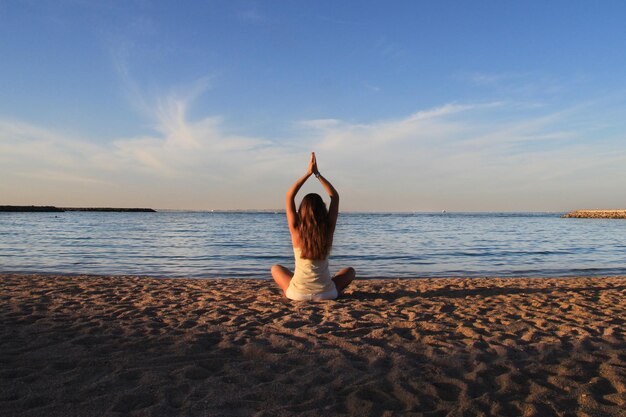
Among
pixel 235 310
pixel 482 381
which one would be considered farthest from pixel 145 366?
pixel 482 381

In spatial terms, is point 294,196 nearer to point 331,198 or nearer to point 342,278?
point 331,198

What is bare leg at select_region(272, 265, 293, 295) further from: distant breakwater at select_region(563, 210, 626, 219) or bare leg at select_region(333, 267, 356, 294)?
distant breakwater at select_region(563, 210, 626, 219)

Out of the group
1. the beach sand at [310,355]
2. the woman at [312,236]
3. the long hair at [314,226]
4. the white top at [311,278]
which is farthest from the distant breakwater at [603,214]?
the long hair at [314,226]

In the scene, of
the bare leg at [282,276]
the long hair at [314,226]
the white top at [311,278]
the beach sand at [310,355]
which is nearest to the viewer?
the beach sand at [310,355]

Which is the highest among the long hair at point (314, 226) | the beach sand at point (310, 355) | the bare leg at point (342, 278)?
the long hair at point (314, 226)

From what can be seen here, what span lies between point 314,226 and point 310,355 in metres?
2.22

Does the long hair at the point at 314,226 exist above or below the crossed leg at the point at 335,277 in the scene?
above

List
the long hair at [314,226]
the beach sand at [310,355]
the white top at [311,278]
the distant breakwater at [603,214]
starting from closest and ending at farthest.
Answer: the beach sand at [310,355] → the long hair at [314,226] → the white top at [311,278] → the distant breakwater at [603,214]

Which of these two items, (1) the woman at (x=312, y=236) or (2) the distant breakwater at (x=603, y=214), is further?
(2) the distant breakwater at (x=603, y=214)

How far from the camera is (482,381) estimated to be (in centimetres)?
379

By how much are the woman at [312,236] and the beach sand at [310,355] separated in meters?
0.33

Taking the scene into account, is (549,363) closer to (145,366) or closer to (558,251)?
(145,366)

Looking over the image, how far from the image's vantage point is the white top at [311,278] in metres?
6.59

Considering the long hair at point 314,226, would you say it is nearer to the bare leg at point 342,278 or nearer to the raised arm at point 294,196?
the raised arm at point 294,196
